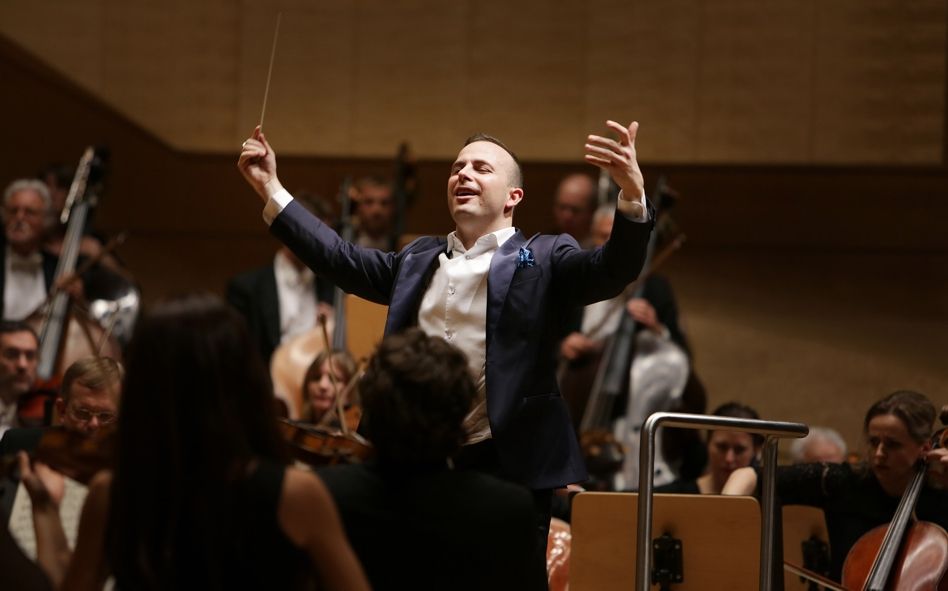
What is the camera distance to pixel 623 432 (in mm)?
5414

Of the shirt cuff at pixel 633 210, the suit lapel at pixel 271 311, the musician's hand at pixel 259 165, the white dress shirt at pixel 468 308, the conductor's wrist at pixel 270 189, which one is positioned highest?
the musician's hand at pixel 259 165

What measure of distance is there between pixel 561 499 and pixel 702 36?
3576mm

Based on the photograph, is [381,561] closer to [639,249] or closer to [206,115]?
[639,249]

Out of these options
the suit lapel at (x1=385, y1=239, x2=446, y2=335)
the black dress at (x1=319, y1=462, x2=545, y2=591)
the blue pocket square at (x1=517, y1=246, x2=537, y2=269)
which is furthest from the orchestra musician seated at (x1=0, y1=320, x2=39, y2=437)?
the black dress at (x1=319, y1=462, x2=545, y2=591)

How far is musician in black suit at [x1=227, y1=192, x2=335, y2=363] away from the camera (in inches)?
229

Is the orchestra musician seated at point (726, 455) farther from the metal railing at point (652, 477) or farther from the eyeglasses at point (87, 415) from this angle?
the eyeglasses at point (87, 415)

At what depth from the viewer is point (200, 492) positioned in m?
2.05

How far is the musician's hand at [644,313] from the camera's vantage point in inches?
217

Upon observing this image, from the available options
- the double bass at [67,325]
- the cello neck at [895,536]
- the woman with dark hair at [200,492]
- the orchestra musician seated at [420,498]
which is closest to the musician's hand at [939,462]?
the cello neck at [895,536]

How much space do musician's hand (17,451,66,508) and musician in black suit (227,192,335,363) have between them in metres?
3.31

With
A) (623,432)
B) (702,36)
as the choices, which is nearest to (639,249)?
(623,432)

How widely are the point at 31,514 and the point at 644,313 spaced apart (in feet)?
9.98

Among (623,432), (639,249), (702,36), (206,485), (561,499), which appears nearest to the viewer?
(206,485)

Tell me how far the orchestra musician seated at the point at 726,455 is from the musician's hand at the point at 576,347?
3.80 ft
